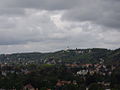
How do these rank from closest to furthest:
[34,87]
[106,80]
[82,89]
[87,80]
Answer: [82,89], [34,87], [87,80], [106,80]

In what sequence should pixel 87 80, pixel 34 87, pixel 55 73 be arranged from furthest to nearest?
1. pixel 55 73
2. pixel 87 80
3. pixel 34 87

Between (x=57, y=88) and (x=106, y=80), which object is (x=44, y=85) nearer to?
(x=57, y=88)

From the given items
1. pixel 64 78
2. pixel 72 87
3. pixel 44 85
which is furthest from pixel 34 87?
pixel 64 78

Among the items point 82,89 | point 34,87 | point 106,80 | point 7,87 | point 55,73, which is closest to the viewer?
point 82,89

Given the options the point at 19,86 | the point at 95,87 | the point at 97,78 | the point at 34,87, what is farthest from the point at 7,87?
the point at 97,78

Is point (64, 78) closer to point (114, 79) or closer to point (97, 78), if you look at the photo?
point (97, 78)

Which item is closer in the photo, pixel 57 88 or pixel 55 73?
pixel 57 88

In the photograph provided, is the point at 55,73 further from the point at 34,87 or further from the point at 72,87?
the point at 72,87

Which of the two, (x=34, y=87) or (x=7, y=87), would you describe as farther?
(x=34, y=87)

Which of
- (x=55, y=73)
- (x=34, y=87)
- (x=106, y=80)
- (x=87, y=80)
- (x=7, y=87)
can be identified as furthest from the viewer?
(x=55, y=73)
